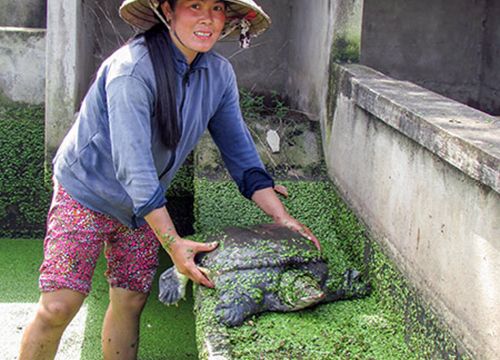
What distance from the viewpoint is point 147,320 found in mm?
4418

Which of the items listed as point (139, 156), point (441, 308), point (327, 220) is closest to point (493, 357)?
point (441, 308)

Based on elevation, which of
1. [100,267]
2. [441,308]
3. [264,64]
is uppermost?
[264,64]

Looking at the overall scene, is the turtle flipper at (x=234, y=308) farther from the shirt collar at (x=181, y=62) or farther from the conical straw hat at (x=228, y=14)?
the conical straw hat at (x=228, y=14)

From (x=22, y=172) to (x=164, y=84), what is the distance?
305cm

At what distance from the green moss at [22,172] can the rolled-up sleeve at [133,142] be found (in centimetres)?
292

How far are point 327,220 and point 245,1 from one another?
5.36 feet

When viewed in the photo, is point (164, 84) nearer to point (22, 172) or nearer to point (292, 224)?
point (292, 224)

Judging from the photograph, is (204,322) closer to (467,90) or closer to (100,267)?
(100,267)

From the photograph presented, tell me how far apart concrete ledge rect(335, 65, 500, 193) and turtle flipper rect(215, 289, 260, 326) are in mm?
962

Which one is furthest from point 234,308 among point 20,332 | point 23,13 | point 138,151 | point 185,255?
point 23,13

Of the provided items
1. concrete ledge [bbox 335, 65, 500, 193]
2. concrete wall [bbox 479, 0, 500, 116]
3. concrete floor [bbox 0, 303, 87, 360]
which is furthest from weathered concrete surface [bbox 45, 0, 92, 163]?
concrete wall [bbox 479, 0, 500, 116]

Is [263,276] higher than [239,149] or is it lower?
lower

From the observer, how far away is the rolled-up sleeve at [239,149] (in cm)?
331

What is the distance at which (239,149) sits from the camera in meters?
3.36
